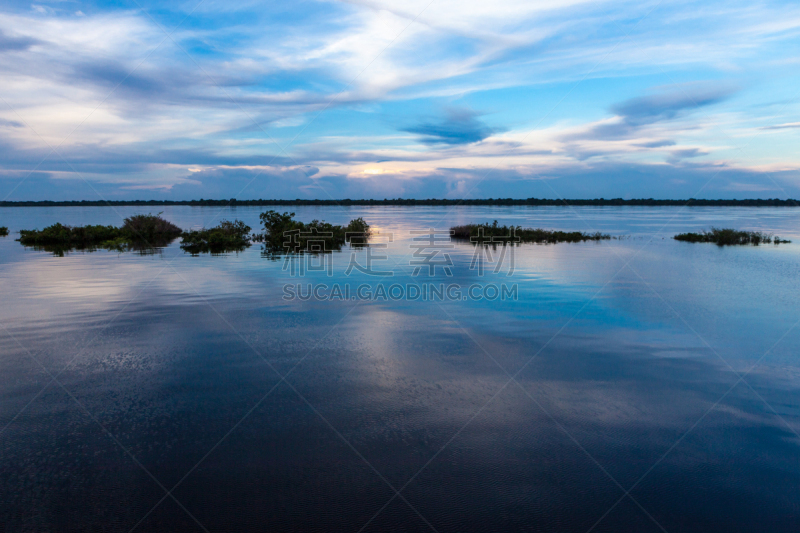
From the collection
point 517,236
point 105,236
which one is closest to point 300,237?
point 105,236

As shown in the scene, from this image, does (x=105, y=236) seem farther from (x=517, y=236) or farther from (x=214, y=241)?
(x=517, y=236)

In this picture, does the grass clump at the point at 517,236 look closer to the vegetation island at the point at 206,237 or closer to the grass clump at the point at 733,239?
the grass clump at the point at 733,239

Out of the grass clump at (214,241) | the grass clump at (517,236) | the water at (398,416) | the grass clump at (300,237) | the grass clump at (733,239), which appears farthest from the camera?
the grass clump at (517,236)

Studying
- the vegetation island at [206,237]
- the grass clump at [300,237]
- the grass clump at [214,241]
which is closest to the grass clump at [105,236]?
the vegetation island at [206,237]

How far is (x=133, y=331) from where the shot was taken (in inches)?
473

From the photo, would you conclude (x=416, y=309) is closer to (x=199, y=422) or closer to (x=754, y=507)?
(x=199, y=422)

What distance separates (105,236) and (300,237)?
1829 centimetres

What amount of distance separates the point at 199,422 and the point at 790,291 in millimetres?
21310

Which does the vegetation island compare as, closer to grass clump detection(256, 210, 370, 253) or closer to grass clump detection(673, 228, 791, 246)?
grass clump detection(256, 210, 370, 253)

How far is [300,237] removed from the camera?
36.8 m

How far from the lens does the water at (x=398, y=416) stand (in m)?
5.20

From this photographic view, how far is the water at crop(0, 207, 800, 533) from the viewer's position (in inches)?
205

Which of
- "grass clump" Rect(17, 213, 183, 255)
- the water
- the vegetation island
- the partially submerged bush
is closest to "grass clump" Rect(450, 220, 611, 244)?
the vegetation island

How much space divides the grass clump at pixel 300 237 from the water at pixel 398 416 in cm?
1949
